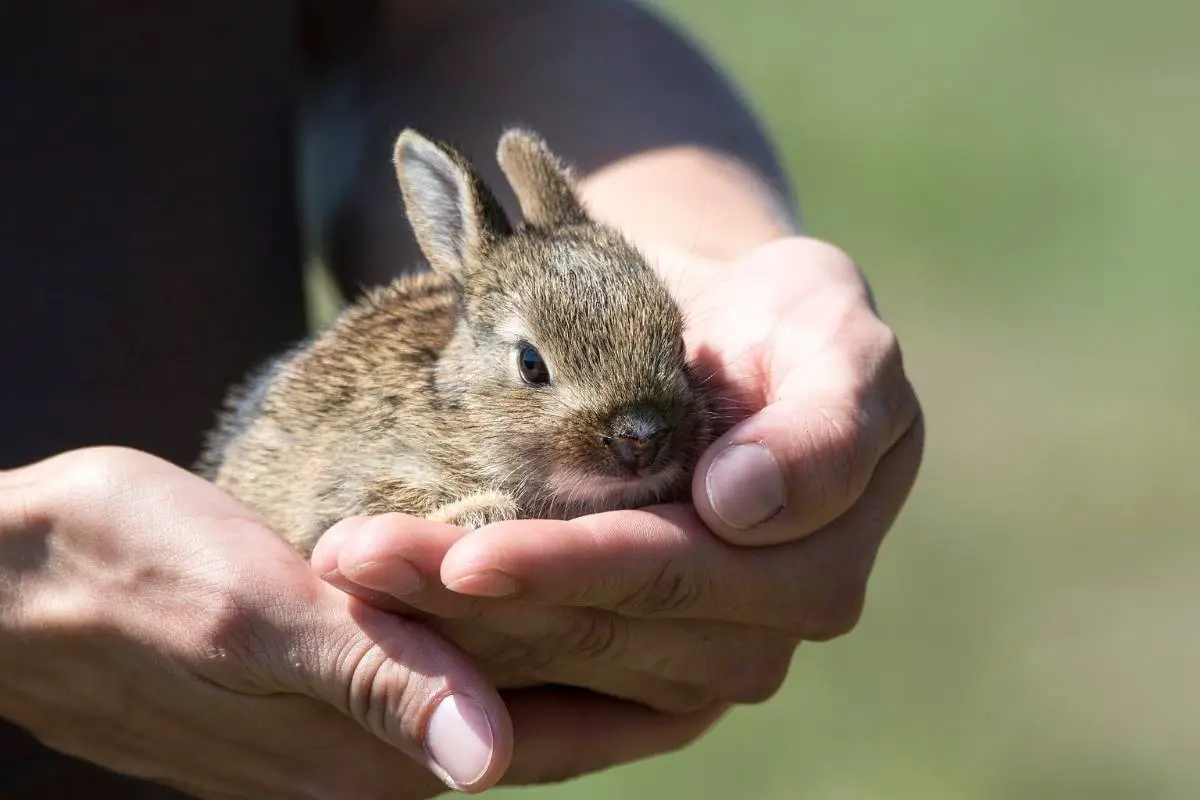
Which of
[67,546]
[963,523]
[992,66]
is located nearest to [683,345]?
[67,546]

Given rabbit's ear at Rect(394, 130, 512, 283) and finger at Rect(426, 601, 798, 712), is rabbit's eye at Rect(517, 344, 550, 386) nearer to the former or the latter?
rabbit's ear at Rect(394, 130, 512, 283)

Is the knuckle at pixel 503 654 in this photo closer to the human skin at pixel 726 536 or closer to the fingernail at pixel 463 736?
the human skin at pixel 726 536

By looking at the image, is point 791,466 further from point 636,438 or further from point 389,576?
point 389,576

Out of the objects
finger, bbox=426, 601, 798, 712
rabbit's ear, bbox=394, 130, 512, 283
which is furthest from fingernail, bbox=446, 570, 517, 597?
rabbit's ear, bbox=394, 130, 512, 283

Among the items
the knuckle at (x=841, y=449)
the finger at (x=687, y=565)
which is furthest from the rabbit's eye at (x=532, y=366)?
Answer: the knuckle at (x=841, y=449)

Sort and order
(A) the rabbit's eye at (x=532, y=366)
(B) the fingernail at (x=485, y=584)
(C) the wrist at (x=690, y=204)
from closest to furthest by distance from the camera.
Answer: (B) the fingernail at (x=485, y=584) < (A) the rabbit's eye at (x=532, y=366) < (C) the wrist at (x=690, y=204)
